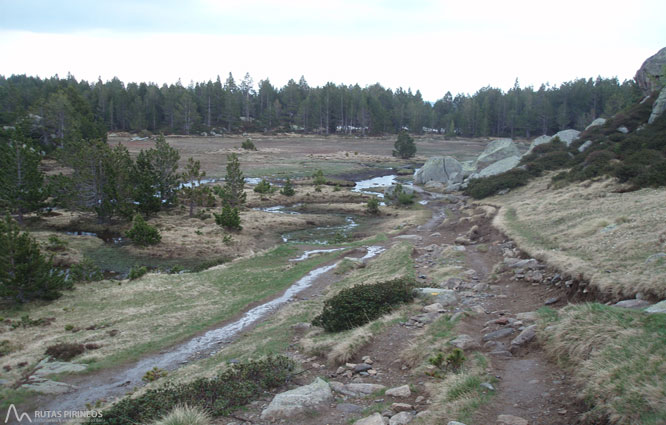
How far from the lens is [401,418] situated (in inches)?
326

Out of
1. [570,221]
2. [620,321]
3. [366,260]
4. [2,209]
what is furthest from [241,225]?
[620,321]

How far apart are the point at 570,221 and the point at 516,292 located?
12.0m

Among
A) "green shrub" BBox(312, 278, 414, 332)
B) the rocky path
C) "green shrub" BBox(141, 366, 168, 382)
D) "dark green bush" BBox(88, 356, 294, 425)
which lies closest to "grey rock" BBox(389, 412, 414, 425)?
the rocky path

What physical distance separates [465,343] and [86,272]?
27427mm

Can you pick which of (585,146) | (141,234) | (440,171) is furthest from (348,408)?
(440,171)

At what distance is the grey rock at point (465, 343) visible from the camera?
11.2 meters

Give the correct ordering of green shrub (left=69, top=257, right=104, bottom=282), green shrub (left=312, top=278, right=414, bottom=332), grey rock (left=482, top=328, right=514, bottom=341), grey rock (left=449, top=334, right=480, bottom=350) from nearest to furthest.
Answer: grey rock (left=449, top=334, right=480, bottom=350) < grey rock (left=482, top=328, right=514, bottom=341) < green shrub (left=312, top=278, right=414, bottom=332) < green shrub (left=69, top=257, right=104, bottom=282)

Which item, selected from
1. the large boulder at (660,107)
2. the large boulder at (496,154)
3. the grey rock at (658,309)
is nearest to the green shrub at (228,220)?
the grey rock at (658,309)

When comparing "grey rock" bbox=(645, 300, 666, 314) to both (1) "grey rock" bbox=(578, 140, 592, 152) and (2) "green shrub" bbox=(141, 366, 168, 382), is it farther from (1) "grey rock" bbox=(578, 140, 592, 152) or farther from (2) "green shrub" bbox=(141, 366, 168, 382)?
(1) "grey rock" bbox=(578, 140, 592, 152)

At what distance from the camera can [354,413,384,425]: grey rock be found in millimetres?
8242

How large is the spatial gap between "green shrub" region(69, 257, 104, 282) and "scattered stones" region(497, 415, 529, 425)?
27.1 m

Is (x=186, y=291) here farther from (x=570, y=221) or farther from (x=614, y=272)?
(x=570, y=221)

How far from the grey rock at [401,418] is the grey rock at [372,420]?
0.20 metres

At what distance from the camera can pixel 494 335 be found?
465 inches
